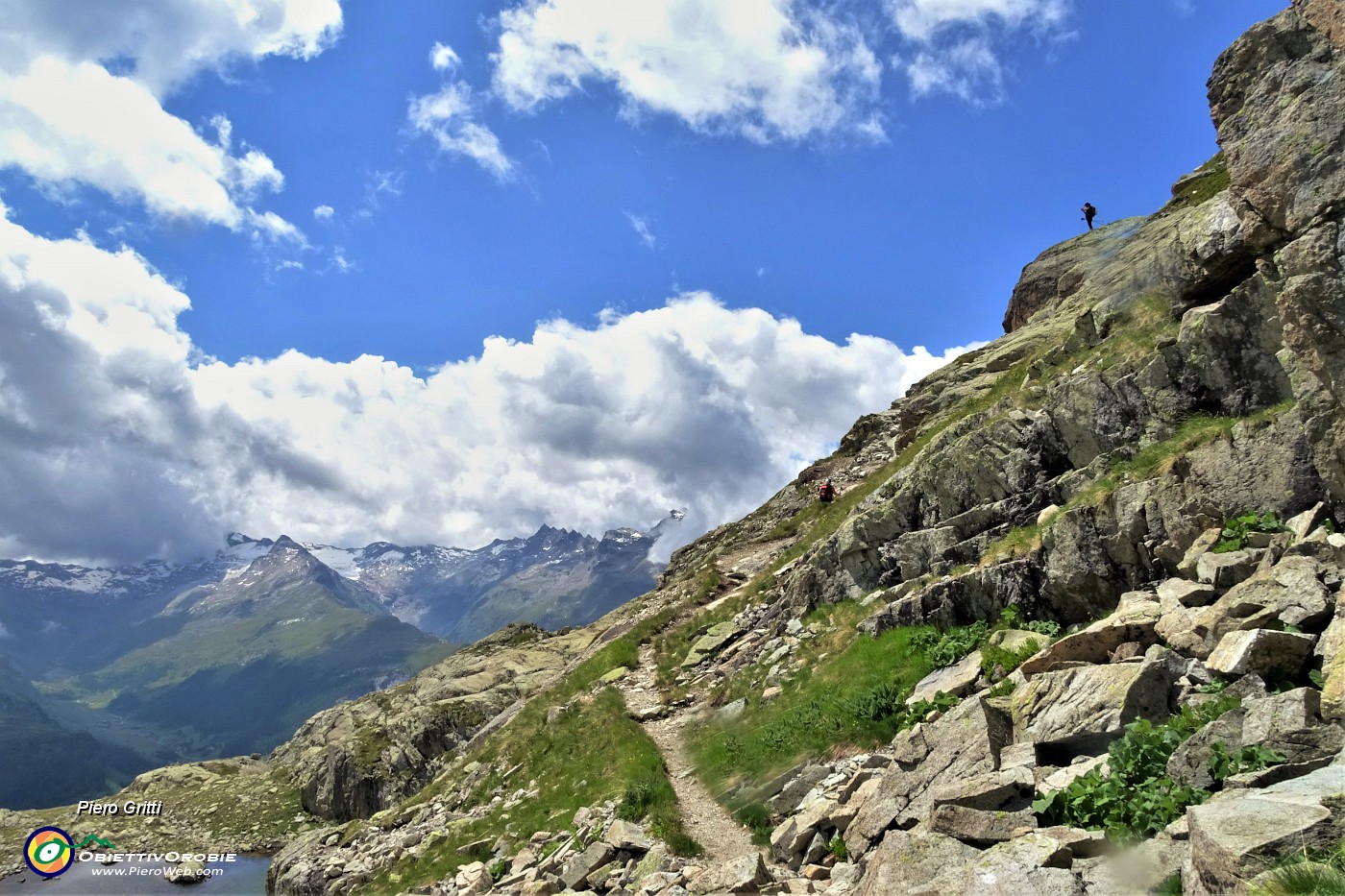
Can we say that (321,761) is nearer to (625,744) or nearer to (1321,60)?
(625,744)

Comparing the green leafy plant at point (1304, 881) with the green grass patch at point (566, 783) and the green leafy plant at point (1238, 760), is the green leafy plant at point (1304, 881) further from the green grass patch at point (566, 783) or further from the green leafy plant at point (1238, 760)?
the green grass patch at point (566, 783)

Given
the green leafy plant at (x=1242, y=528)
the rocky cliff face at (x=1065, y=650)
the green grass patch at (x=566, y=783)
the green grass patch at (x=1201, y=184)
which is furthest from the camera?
the green grass patch at (x=1201, y=184)

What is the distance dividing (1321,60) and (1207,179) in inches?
1416

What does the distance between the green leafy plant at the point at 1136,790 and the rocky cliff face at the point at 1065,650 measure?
0.05 meters

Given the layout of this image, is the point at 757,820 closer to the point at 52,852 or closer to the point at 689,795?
the point at 689,795

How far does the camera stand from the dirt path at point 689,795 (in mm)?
17344

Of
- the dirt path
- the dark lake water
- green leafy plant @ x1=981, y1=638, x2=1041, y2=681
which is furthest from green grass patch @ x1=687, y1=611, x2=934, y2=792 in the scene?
the dark lake water

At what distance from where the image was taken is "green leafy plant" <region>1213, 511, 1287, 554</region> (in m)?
15.0

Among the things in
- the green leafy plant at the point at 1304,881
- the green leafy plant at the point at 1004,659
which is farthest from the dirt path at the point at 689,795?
the green leafy plant at the point at 1304,881

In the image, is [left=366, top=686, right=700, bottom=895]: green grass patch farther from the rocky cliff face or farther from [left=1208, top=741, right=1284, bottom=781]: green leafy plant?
[left=1208, top=741, right=1284, bottom=781]: green leafy plant

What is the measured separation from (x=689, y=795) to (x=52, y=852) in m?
90.1

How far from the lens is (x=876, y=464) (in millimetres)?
57781

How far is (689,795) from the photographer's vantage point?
2172cm

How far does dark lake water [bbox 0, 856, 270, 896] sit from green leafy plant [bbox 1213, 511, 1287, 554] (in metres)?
64.2
